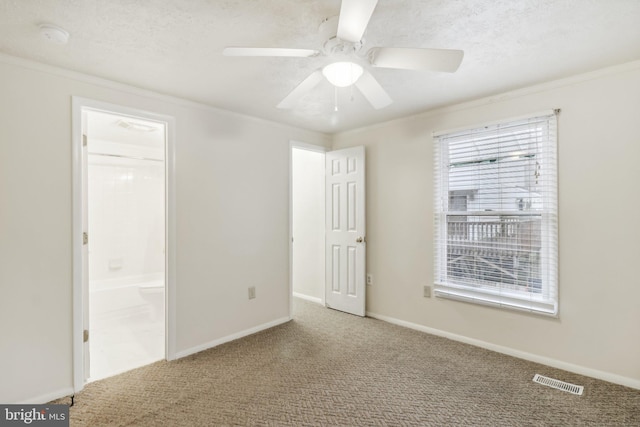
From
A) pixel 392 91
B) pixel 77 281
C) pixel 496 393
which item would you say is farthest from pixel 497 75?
pixel 77 281

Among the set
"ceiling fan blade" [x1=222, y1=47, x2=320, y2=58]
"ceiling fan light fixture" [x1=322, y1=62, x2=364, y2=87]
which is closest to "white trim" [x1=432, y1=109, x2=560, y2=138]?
"ceiling fan light fixture" [x1=322, y1=62, x2=364, y2=87]

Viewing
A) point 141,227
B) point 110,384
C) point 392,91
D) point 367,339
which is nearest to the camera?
point 110,384

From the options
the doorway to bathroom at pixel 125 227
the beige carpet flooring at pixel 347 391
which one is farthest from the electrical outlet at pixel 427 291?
the doorway to bathroom at pixel 125 227

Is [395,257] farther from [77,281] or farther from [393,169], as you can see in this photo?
[77,281]

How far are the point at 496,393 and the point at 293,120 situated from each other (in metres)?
3.07

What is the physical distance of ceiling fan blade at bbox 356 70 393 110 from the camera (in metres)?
1.86

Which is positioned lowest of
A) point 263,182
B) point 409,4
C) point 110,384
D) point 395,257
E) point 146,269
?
point 110,384

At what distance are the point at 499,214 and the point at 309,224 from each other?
2.54 meters

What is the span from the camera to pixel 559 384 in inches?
93.8

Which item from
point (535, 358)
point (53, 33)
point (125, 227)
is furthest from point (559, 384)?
point (125, 227)

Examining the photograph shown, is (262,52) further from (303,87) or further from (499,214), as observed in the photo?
(499,214)

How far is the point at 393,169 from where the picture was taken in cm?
372

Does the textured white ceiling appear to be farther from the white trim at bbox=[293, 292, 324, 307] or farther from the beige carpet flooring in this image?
the white trim at bbox=[293, 292, 324, 307]

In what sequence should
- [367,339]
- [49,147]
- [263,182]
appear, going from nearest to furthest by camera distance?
1. [49,147]
2. [367,339]
3. [263,182]
